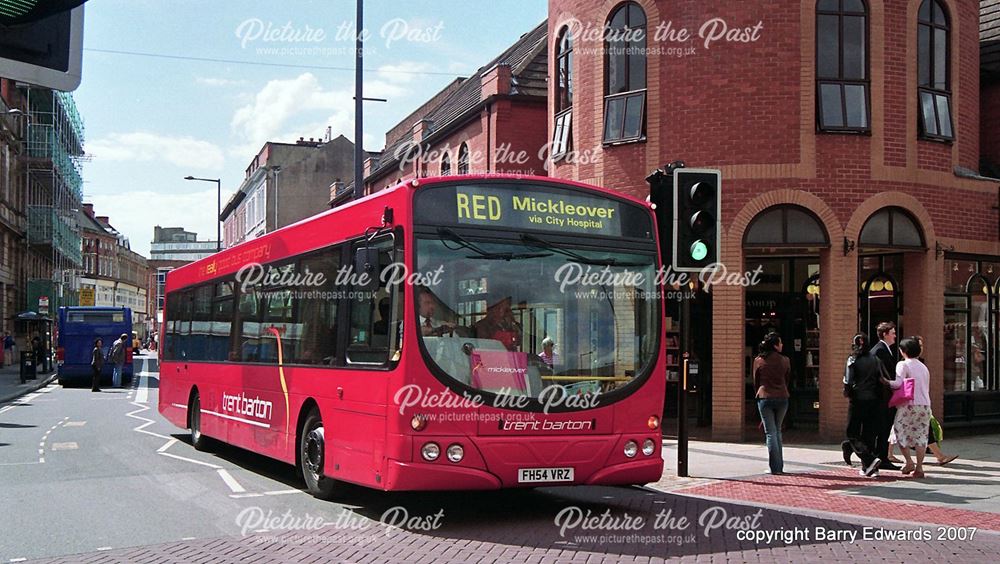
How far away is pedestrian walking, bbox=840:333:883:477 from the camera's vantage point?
41.8 ft

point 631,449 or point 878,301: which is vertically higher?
point 878,301

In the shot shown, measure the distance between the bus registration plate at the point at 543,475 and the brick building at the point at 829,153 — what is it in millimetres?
8162

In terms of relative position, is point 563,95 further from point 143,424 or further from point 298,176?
point 298,176

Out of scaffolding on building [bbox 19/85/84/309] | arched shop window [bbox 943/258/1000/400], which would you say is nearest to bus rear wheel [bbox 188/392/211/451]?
arched shop window [bbox 943/258/1000/400]

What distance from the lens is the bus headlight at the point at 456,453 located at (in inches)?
338

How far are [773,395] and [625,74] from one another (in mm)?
7581

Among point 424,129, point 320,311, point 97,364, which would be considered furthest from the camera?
point 424,129

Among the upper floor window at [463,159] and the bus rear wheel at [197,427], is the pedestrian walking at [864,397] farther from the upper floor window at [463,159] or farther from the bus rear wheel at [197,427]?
the upper floor window at [463,159]

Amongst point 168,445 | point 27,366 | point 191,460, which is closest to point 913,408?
point 191,460

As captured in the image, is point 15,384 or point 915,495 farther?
point 15,384

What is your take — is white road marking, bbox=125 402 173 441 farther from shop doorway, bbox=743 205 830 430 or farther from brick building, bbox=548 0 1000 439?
shop doorway, bbox=743 205 830 430

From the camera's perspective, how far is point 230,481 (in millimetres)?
12047

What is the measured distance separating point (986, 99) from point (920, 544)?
47.4ft

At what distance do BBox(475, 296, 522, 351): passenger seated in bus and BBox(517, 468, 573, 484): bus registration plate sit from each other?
1.10m
